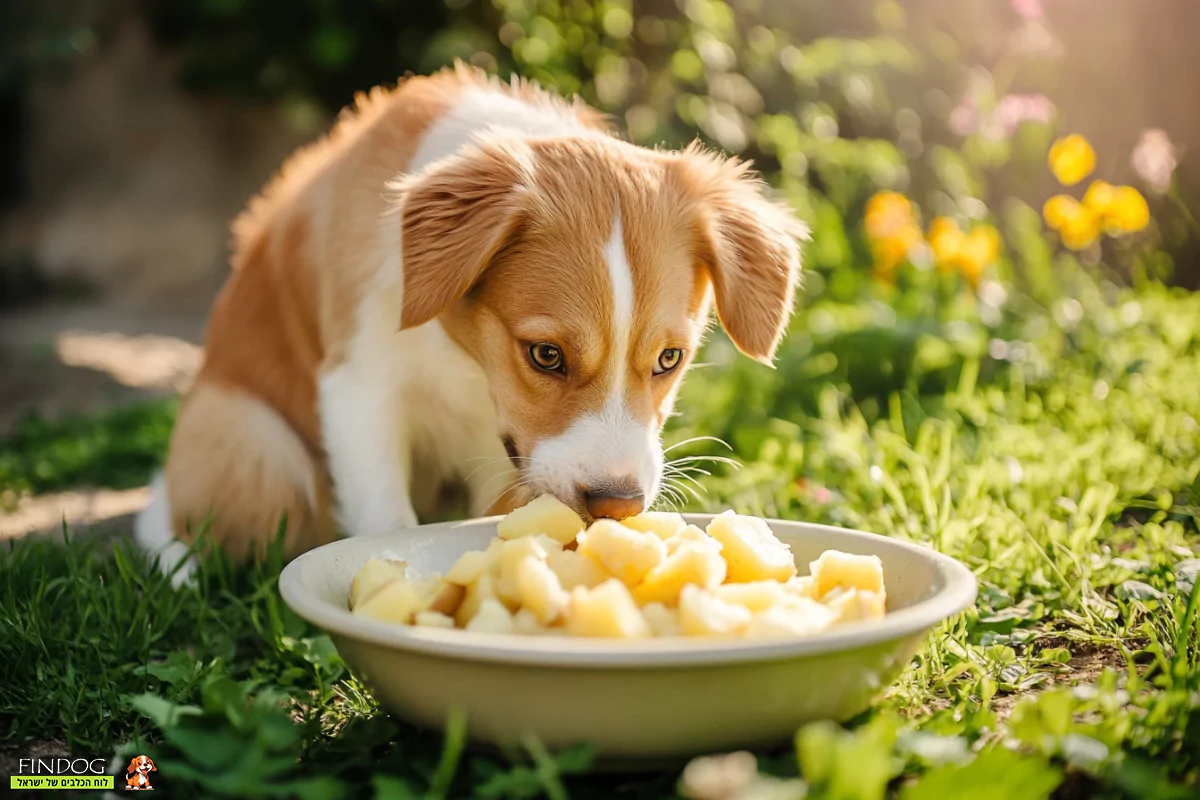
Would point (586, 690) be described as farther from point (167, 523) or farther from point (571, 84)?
point (571, 84)

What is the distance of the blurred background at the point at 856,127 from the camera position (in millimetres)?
4863

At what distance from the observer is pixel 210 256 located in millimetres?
8727

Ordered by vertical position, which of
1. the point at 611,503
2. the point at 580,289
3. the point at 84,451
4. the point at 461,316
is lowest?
the point at 84,451

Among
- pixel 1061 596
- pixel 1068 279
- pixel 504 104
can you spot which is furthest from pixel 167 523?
pixel 1068 279

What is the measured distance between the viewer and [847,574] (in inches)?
68.2

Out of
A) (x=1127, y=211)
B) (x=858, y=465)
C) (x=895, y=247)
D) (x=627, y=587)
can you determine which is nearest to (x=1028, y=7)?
(x=1127, y=211)

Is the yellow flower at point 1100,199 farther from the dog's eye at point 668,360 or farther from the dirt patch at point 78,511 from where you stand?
the dirt patch at point 78,511

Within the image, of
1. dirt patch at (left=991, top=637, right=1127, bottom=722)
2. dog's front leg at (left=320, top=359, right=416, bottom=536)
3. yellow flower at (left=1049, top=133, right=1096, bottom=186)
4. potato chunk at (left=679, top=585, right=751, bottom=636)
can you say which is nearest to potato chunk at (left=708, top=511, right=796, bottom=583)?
potato chunk at (left=679, top=585, right=751, bottom=636)

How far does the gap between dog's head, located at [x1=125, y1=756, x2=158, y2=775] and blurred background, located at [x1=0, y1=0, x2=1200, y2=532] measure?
8.03ft

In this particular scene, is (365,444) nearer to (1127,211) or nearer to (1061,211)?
(1061,211)

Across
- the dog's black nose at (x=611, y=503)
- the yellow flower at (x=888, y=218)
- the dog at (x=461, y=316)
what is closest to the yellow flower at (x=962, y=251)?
the yellow flower at (x=888, y=218)

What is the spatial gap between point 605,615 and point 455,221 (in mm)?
1129

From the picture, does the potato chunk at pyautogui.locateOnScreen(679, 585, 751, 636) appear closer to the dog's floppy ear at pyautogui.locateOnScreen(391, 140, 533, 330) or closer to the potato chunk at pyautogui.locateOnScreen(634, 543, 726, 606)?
the potato chunk at pyautogui.locateOnScreen(634, 543, 726, 606)

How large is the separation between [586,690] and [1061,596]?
1.29 meters
